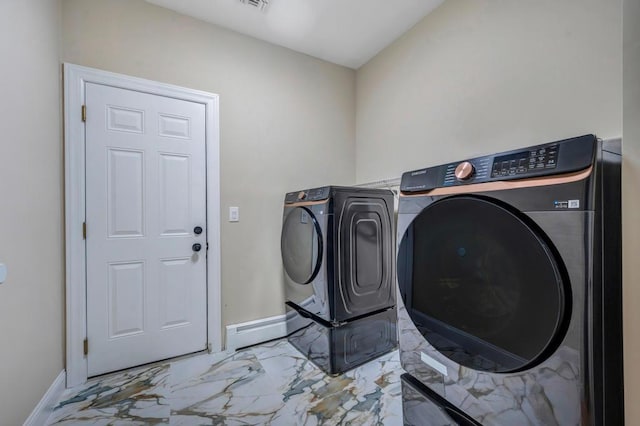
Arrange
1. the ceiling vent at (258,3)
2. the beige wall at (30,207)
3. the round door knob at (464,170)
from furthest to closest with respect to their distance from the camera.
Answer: the ceiling vent at (258,3), the beige wall at (30,207), the round door knob at (464,170)

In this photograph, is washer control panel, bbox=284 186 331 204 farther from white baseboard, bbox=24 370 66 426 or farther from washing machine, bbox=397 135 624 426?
white baseboard, bbox=24 370 66 426

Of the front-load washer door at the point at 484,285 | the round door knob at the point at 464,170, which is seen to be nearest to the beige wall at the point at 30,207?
the front-load washer door at the point at 484,285

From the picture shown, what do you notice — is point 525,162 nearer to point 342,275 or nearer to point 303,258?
point 342,275

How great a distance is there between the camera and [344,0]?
1.95 m

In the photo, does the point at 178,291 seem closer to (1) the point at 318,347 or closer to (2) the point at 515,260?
(1) the point at 318,347

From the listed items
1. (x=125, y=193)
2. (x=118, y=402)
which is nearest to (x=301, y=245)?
(x=125, y=193)

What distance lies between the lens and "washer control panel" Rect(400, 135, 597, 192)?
79 centimetres

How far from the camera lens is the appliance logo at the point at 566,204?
0.78 metres

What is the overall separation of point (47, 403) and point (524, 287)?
2.31m

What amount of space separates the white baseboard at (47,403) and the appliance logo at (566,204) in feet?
7.63

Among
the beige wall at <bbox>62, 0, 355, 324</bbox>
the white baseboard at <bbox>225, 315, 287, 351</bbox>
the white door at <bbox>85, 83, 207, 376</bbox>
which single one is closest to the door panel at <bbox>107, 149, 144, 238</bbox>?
the white door at <bbox>85, 83, 207, 376</bbox>

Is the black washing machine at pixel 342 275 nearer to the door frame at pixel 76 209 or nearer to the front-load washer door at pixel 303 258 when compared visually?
the front-load washer door at pixel 303 258

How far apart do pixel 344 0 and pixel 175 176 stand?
67.9 inches

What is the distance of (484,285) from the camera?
0.99 m
